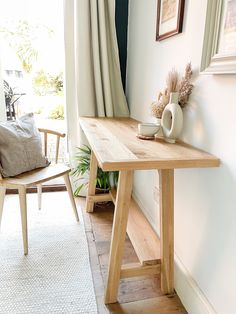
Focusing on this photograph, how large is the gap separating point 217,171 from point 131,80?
133 centimetres

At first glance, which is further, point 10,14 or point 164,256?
point 10,14

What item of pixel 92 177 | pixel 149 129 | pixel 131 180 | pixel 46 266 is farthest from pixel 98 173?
pixel 131 180

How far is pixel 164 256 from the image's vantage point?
1244 mm

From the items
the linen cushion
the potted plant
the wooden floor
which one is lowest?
the wooden floor

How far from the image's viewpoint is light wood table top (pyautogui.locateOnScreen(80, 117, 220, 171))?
0.89 m

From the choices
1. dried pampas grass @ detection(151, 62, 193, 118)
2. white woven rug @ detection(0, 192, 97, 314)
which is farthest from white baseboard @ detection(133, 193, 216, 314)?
dried pampas grass @ detection(151, 62, 193, 118)

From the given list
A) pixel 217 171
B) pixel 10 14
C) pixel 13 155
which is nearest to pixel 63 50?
pixel 10 14

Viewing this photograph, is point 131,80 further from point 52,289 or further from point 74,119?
point 52,289

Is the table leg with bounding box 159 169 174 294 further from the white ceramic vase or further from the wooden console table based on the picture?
the white ceramic vase

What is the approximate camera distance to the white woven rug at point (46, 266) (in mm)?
1232

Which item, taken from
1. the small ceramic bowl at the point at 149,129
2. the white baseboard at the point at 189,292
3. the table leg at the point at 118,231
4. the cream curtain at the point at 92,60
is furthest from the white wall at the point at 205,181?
the cream curtain at the point at 92,60

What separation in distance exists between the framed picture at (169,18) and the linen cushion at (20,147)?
1.06 metres

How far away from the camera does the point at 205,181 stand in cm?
108

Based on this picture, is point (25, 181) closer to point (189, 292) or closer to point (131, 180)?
point (131, 180)
